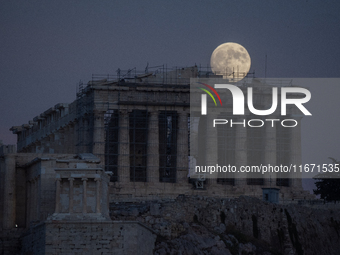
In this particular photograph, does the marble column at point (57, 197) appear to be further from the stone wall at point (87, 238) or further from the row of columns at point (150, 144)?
the row of columns at point (150, 144)

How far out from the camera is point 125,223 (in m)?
71.6

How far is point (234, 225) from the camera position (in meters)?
87.1

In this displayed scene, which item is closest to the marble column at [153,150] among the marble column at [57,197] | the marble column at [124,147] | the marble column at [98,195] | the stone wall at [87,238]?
the marble column at [124,147]

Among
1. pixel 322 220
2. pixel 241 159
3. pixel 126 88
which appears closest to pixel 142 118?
pixel 126 88

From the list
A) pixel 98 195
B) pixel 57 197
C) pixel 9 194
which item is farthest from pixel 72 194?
pixel 9 194

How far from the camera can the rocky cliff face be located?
81188 millimetres

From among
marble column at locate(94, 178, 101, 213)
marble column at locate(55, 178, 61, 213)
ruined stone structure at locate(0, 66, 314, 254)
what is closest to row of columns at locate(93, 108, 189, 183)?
ruined stone structure at locate(0, 66, 314, 254)

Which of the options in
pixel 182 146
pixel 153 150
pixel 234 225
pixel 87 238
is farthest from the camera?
pixel 182 146

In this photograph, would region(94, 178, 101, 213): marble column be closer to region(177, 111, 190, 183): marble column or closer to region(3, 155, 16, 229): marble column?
region(3, 155, 16, 229): marble column

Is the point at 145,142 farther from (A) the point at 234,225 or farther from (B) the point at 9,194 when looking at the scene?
(B) the point at 9,194

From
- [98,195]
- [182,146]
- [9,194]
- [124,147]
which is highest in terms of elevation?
[182,146]

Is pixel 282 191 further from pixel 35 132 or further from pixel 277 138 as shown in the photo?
pixel 35 132

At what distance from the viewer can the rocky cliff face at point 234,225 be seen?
266ft

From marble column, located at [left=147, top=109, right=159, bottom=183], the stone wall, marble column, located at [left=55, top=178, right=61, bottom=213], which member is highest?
marble column, located at [left=147, top=109, right=159, bottom=183]
